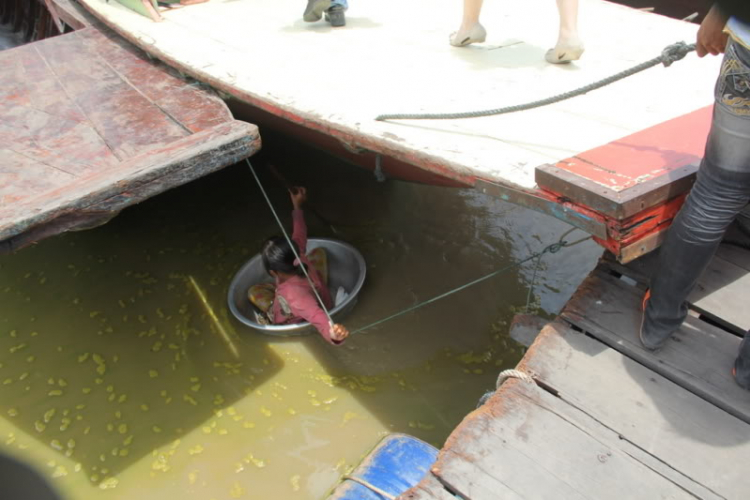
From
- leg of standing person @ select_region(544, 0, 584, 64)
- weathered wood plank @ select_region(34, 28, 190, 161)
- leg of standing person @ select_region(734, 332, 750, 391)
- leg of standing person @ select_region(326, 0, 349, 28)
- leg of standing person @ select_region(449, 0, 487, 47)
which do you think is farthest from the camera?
leg of standing person @ select_region(326, 0, 349, 28)

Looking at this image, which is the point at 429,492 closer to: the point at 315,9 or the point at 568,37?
the point at 568,37

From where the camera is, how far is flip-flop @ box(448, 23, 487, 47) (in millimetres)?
3633

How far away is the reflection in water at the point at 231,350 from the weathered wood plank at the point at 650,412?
1.34 meters

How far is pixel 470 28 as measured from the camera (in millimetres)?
3631

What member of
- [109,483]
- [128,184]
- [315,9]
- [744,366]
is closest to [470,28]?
[315,9]

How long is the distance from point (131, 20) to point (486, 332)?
3762 mm

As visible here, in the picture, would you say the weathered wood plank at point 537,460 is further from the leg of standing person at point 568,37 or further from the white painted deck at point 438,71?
the leg of standing person at point 568,37

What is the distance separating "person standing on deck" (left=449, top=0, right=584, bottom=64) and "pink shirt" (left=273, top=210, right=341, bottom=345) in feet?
5.55

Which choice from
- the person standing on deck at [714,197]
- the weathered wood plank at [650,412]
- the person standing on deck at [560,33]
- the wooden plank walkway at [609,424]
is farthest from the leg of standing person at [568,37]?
the weathered wood plank at [650,412]

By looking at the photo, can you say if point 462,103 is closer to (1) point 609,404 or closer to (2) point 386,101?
(2) point 386,101

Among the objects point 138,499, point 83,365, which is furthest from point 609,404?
point 83,365

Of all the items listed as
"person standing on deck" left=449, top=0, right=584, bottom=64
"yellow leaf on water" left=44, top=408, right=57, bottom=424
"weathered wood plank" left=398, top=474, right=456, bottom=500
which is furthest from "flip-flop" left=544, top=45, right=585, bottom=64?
"yellow leaf on water" left=44, top=408, right=57, bottom=424

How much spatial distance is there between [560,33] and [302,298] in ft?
7.54

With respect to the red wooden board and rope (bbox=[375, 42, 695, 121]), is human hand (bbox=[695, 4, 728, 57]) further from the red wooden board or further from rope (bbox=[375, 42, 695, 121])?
→ the red wooden board
